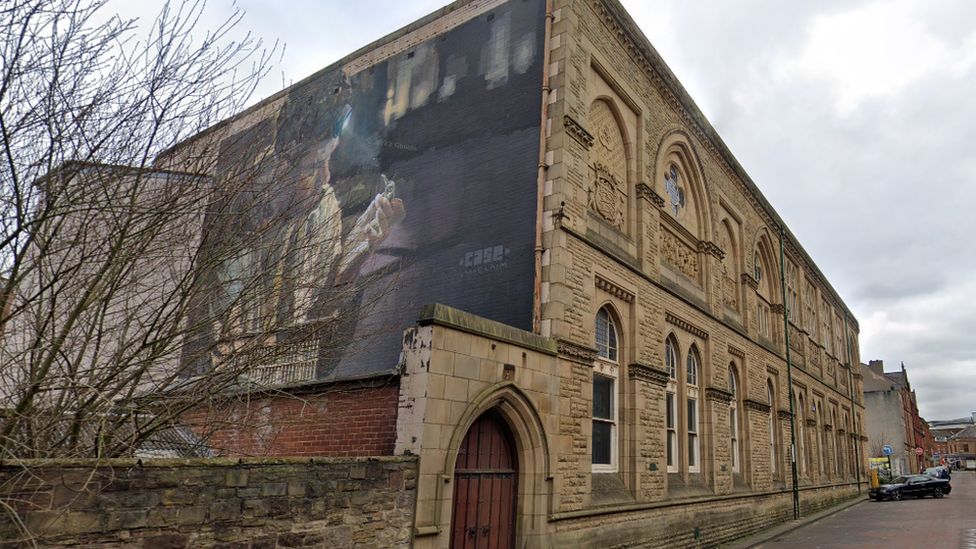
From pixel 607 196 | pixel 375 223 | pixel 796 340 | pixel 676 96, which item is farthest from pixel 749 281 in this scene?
pixel 375 223

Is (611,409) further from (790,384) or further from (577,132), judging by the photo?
(790,384)

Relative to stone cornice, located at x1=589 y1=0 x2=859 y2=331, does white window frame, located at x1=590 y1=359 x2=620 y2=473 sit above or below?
below

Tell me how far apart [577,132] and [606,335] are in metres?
4.47

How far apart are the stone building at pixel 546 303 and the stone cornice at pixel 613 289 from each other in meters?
0.05

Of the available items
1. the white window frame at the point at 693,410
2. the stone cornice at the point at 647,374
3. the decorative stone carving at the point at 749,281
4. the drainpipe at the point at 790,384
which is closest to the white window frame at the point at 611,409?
the stone cornice at the point at 647,374

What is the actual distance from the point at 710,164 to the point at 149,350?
18371 mm

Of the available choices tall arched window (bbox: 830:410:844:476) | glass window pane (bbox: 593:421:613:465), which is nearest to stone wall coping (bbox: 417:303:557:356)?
glass window pane (bbox: 593:421:613:465)

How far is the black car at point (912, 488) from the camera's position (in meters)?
36.3

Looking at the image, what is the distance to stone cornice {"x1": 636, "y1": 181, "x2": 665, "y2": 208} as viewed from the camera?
52.5 ft

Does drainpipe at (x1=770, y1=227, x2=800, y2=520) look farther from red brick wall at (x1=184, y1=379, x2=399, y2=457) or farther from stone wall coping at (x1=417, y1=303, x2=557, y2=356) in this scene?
red brick wall at (x1=184, y1=379, x2=399, y2=457)

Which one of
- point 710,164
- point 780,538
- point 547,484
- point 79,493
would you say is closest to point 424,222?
point 547,484

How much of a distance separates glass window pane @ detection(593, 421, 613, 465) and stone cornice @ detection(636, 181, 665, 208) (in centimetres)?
572

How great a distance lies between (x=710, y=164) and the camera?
2142 centimetres

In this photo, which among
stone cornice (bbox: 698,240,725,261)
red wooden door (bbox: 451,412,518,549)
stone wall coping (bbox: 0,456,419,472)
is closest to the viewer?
stone wall coping (bbox: 0,456,419,472)
